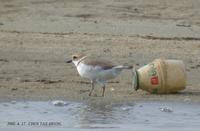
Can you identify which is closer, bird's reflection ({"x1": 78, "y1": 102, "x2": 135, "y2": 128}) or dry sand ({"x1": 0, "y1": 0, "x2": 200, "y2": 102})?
bird's reflection ({"x1": 78, "y1": 102, "x2": 135, "y2": 128})

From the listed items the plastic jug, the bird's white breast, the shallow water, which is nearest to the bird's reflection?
the shallow water

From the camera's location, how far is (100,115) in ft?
35.4

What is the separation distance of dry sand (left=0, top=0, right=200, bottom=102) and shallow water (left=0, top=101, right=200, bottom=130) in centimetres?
47

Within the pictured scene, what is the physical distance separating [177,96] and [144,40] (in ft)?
16.0

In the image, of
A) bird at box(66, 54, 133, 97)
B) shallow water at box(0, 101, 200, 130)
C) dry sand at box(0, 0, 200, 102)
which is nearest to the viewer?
shallow water at box(0, 101, 200, 130)

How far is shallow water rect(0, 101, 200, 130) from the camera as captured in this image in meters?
10.2

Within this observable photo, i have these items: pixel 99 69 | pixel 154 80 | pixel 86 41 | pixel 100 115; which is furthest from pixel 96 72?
pixel 86 41

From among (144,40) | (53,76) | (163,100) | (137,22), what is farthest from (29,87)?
(137,22)

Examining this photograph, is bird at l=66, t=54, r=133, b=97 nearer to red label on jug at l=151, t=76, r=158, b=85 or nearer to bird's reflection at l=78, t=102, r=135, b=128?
bird's reflection at l=78, t=102, r=135, b=128

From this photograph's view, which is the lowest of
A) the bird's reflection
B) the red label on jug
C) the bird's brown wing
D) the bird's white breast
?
the bird's reflection

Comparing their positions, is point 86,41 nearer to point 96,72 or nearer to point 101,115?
point 96,72

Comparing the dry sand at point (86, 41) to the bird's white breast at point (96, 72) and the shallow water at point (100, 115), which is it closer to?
the bird's white breast at point (96, 72)

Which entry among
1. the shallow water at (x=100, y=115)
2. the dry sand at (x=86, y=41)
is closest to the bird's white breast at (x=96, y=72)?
the dry sand at (x=86, y=41)

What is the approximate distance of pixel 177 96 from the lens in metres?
12.3
